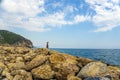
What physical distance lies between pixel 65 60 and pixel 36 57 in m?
2.94

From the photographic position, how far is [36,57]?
22.1m

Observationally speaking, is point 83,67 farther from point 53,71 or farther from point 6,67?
point 6,67

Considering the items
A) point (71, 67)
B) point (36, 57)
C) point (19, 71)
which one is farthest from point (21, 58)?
point (71, 67)

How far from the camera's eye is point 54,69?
20.3 m

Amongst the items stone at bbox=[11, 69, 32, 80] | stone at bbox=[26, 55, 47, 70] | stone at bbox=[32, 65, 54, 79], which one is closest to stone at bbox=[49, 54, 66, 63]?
stone at bbox=[26, 55, 47, 70]

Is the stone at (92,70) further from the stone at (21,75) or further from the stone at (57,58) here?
the stone at (21,75)

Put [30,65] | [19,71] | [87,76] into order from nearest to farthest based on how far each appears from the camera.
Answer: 1. [87,76]
2. [19,71]
3. [30,65]

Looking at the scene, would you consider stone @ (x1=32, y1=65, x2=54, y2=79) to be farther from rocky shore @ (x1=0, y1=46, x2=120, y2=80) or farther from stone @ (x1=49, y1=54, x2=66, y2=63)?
stone @ (x1=49, y1=54, x2=66, y2=63)

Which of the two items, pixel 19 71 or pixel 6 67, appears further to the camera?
pixel 6 67

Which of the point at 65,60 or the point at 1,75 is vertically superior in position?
the point at 65,60

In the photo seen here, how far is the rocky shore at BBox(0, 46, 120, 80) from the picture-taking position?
18891 millimetres

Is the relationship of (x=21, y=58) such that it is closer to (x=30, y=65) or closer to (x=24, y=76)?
(x=30, y=65)

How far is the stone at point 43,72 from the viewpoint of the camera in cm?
1961

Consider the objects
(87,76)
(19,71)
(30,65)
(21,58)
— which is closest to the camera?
(87,76)
